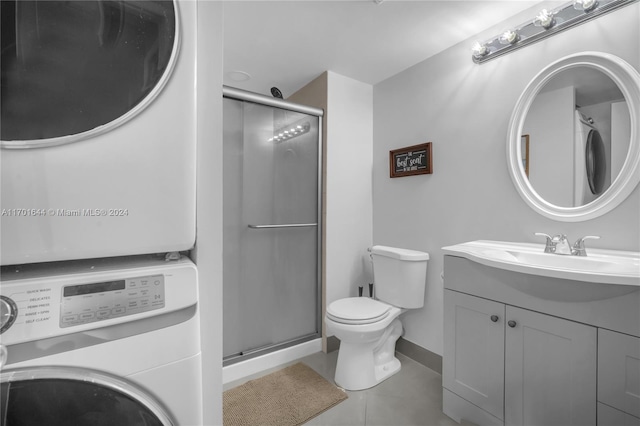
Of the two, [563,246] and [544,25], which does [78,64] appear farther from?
[544,25]

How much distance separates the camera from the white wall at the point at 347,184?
2365 millimetres

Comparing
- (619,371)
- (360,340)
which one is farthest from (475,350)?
(360,340)

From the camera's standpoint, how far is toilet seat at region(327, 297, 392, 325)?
1.82 m

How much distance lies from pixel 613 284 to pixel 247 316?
6.33ft

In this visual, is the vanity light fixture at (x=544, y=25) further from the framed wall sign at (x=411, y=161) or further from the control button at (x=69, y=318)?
the control button at (x=69, y=318)

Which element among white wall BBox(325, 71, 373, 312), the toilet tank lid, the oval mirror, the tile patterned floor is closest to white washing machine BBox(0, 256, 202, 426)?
the oval mirror

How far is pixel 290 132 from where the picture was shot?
2256 mm

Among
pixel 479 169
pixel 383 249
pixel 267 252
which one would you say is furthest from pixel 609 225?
pixel 267 252

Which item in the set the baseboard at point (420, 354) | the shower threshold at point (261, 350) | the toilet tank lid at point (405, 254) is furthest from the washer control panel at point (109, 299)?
the baseboard at point (420, 354)

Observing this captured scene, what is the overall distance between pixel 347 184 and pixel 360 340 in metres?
1.22

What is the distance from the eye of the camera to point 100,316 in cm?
58

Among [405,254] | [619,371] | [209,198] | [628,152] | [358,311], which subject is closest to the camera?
[209,198]

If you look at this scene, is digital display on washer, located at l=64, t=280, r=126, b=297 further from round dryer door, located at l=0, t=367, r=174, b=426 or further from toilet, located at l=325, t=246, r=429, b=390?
toilet, located at l=325, t=246, r=429, b=390

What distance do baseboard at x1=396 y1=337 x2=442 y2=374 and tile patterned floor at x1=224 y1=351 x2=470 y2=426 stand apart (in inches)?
1.7
